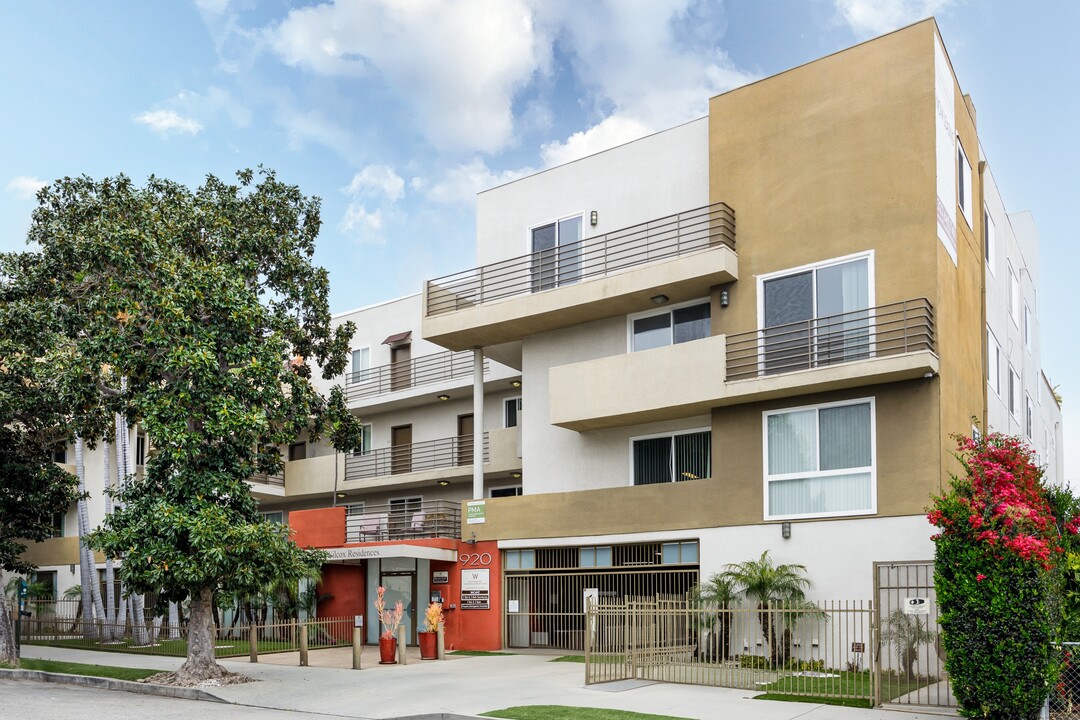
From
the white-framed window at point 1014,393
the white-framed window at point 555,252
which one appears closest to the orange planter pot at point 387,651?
the white-framed window at point 555,252

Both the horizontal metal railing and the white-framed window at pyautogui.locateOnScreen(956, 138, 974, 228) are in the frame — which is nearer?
the white-framed window at pyautogui.locateOnScreen(956, 138, 974, 228)

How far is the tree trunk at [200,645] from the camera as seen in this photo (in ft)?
66.5

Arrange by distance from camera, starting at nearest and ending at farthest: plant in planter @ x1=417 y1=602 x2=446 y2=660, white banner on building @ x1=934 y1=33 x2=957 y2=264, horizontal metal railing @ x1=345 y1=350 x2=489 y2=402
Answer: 1. white banner on building @ x1=934 y1=33 x2=957 y2=264
2. plant in planter @ x1=417 y1=602 x2=446 y2=660
3. horizontal metal railing @ x1=345 y1=350 x2=489 y2=402

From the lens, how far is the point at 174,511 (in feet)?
63.5

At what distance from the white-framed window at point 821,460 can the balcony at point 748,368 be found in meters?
0.56

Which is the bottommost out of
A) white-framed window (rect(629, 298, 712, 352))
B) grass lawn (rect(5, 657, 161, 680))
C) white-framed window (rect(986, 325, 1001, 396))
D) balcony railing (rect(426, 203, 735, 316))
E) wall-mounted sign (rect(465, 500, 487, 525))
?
grass lawn (rect(5, 657, 161, 680))

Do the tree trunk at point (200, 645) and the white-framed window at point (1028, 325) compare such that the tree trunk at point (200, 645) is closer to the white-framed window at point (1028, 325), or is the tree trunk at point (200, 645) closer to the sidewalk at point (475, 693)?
the sidewalk at point (475, 693)

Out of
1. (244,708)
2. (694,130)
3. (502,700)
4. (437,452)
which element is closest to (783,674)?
(502,700)

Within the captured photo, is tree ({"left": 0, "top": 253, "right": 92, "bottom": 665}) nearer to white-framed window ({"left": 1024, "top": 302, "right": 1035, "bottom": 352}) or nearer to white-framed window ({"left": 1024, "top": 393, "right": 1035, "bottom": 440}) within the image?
white-framed window ({"left": 1024, "top": 393, "right": 1035, "bottom": 440})

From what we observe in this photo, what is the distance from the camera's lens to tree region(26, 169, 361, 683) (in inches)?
769

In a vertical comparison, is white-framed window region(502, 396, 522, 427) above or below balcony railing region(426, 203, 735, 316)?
below

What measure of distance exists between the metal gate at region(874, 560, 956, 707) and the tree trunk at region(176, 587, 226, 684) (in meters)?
12.6

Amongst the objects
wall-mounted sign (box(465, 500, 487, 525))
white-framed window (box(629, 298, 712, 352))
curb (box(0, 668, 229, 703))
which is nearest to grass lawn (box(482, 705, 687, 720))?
curb (box(0, 668, 229, 703))

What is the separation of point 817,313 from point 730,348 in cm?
199
